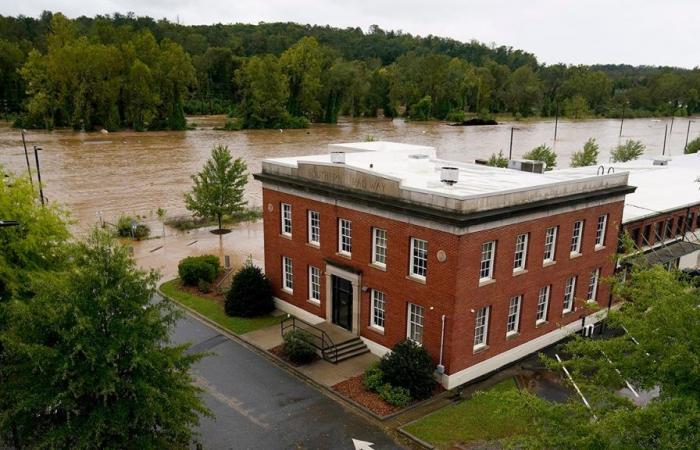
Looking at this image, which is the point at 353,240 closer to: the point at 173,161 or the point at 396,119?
the point at 173,161

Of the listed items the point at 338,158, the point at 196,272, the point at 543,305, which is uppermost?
the point at 338,158

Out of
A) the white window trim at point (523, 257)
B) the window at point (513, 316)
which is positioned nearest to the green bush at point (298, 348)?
the window at point (513, 316)

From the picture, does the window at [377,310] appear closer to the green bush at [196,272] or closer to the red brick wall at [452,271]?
the red brick wall at [452,271]

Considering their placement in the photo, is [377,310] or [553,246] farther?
[553,246]

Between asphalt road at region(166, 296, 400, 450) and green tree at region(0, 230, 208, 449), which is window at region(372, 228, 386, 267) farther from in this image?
green tree at region(0, 230, 208, 449)

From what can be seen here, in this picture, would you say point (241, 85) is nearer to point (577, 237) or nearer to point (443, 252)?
point (577, 237)

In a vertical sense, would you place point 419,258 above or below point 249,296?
above

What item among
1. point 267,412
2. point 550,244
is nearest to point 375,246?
point 550,244
